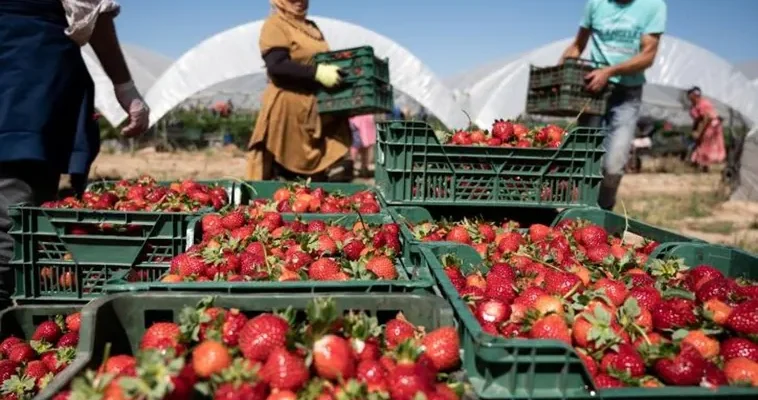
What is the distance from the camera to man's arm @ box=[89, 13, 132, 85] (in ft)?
10.2

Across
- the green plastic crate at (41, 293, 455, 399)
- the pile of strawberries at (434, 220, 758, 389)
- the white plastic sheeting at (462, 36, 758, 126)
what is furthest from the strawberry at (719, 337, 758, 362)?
the white plastic sheeting at (462, 36, 758, 126)

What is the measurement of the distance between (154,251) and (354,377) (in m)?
1.53

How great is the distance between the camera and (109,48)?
3.23 meters

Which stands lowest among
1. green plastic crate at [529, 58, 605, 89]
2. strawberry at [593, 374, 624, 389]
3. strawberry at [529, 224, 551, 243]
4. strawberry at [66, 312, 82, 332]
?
strawberry at [66, 312, 82, 332]

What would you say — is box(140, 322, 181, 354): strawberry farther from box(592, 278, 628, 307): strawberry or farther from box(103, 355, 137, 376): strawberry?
box(592, 278, 628, 307): strawberry

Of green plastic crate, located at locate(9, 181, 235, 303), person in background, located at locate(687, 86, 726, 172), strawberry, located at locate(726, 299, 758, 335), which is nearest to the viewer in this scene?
strawberry, located at locate(726, 299, 758, 335)

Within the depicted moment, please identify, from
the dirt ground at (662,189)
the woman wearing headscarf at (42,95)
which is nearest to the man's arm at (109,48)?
the woman wearing headscarf at (42,95)

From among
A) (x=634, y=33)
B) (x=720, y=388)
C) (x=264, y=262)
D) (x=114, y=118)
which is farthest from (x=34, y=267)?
(x=114, y=118)

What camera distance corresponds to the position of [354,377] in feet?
4.56

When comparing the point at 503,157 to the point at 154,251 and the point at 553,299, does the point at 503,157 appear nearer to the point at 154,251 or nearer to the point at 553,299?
the point at 553,299

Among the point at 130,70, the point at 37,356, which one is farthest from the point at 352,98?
the point at 130,70

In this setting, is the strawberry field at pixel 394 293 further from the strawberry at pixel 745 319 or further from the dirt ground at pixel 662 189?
the dirt ground at pixel 662 189

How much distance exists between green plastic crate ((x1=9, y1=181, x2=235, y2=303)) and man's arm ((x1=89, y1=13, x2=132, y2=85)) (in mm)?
1015

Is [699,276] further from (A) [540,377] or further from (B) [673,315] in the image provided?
(A) [540,377]
